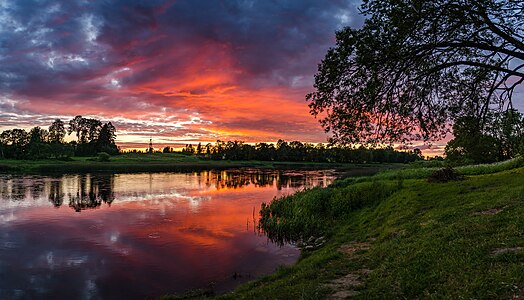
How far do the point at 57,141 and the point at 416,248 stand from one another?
19073 cm

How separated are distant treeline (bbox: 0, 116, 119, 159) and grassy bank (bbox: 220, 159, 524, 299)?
130177 mm

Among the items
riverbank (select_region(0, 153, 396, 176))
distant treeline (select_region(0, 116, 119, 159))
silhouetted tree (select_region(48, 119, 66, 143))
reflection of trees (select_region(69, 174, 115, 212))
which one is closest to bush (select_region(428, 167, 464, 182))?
reflection of trees (select_region(69, 174, 115, 212))

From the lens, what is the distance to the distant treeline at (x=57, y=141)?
131 meters

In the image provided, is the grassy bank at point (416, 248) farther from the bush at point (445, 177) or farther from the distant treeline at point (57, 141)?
the distant treeline at point (57, 141)

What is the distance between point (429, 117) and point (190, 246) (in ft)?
54.1

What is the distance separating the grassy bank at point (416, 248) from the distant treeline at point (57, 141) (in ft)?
427

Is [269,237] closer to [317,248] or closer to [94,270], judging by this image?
[317,248]

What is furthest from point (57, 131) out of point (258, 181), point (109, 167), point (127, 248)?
point (127, 248)

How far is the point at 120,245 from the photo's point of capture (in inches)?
937

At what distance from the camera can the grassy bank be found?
29.0ft

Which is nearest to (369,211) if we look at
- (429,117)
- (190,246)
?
(190,246)

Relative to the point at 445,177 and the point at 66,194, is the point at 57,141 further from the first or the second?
the point at 445,177

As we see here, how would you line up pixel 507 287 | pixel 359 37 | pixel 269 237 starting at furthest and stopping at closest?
pixel 269 237, pixel 359 37, pixel 507 287

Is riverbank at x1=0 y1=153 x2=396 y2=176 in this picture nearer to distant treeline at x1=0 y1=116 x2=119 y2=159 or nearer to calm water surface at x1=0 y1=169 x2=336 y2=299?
distant treeline at x1=0 y1=116 x2=119 y2=159
